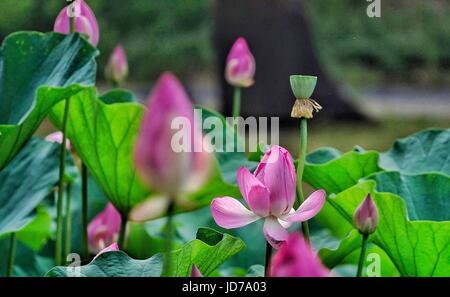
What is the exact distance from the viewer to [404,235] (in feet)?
2.07

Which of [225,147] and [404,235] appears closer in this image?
[404,235]

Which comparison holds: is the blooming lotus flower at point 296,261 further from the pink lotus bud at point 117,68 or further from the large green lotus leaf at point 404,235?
the pink lotus bud at point 117,68

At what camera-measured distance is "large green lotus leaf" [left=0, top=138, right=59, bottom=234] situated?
767 mm

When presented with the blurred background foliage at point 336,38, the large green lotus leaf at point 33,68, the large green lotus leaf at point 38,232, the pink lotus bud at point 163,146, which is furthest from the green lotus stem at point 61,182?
the blurred background foliage at point 336,38

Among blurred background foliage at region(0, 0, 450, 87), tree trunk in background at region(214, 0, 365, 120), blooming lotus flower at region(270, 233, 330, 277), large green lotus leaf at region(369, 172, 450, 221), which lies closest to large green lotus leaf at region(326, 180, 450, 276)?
large green lotus leaf at region(369, 172, 450, 221)

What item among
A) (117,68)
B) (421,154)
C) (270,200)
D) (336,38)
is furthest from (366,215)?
(336,38)

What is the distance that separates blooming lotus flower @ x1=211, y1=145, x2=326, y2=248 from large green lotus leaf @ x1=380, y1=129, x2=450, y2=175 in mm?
285

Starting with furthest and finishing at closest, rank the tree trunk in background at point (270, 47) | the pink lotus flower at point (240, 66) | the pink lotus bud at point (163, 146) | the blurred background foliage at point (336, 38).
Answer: the blurred background foliage at point (336, 38) < the tree trunk in background at point (270, 47) < the pink lotus flower at point (240, 66) < the pink lotus bud at point (163, 146)

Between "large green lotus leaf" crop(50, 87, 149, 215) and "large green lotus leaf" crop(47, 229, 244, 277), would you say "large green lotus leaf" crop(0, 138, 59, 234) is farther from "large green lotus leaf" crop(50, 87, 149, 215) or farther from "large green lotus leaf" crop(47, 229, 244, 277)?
"large green lotus leaf" crop(47, 229, 244, 277)

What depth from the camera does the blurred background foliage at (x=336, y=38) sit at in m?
7.69

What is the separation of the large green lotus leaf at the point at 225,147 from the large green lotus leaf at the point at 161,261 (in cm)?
31

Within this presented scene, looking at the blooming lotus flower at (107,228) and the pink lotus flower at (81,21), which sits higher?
the pink lotus flower at (81,21)

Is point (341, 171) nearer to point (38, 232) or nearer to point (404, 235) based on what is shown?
point (404, 235)

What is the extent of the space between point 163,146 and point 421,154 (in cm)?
55
